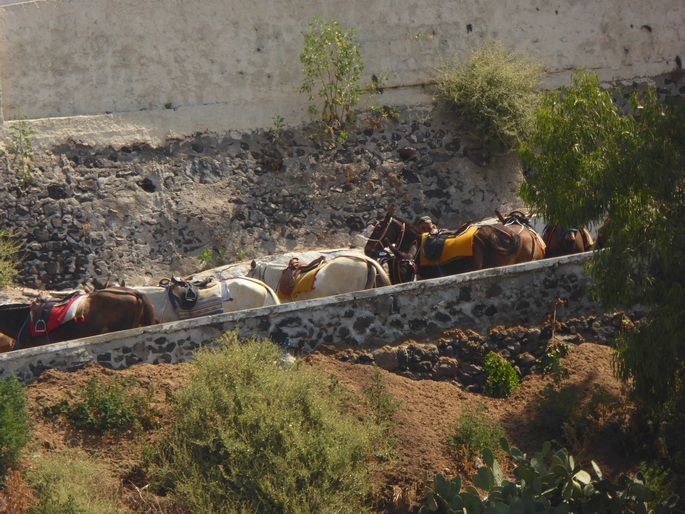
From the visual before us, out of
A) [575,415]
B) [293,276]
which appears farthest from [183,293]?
[575,415]

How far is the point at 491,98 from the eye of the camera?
19391mm

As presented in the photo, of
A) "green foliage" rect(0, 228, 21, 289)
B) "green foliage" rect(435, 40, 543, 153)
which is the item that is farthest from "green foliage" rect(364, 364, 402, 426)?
"green foliage" rect(435, 40, 543, 153)

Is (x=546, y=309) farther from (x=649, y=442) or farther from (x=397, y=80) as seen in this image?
(x=397, y=80)

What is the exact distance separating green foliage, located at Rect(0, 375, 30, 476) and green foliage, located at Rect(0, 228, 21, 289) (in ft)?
18.2

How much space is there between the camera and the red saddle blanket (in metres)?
13.2

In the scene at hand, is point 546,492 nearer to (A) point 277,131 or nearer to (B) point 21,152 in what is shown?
(A) point 277,131

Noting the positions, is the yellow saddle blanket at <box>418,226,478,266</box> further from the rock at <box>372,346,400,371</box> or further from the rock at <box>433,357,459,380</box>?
the rock at <box>372,346,400,371</box>

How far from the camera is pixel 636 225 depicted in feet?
33.3

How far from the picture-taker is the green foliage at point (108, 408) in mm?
11328

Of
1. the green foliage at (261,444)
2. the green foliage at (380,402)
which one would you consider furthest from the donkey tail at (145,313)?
the green foliage at (380,402)

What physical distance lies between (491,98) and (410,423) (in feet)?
31.4

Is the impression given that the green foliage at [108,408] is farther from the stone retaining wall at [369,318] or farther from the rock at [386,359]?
the rock at [386,359]

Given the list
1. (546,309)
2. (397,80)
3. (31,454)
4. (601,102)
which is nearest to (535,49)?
(397,80)

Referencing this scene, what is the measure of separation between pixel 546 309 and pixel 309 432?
472 cm
